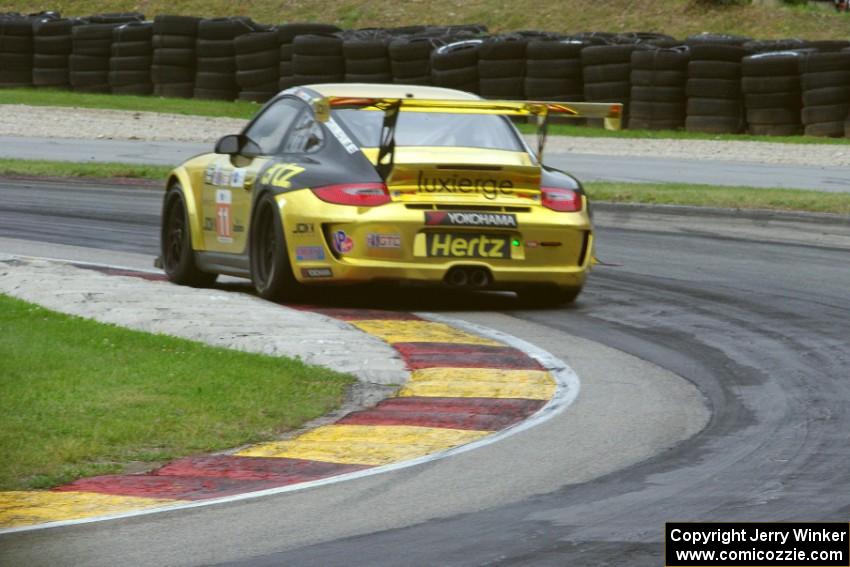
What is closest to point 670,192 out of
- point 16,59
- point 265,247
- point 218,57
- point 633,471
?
point 265,247

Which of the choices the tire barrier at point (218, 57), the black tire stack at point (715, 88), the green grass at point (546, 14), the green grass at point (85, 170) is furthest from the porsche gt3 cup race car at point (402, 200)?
the green grass at point (546, 14)

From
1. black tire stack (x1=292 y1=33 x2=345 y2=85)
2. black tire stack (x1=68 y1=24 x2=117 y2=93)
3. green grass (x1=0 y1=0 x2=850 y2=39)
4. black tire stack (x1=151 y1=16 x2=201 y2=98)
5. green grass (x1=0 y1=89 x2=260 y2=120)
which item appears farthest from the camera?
green grass (x1=0 y1=0 x2=850 y2=39)

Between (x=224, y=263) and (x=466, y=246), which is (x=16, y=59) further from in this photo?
(x=466, y=246)

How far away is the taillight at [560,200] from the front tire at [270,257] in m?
1.67

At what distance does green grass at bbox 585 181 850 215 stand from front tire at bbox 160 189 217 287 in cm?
653

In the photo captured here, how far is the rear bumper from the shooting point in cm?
1139

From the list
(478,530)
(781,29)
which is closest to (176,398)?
(478,530)

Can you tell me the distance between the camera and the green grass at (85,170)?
21375 millimetres

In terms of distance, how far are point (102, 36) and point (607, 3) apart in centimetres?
1987

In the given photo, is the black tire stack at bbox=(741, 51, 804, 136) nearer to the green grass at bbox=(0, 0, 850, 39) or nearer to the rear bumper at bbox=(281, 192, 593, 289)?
the rear bumper at bbox=(281, 192, 593, 289)

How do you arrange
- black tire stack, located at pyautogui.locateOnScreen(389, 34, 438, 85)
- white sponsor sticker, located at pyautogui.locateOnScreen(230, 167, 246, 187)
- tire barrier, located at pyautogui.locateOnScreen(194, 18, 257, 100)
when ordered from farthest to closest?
tire barrier, located at pyautogui.locateOnScreen(194, 18, 257, 100)
black tire stack, located at pyautogui.locateOnScreen(389, 34, 438, 85)
white sponsor sticker, located at pyautogui.locateOnScreen(230, 167, 246, 187)

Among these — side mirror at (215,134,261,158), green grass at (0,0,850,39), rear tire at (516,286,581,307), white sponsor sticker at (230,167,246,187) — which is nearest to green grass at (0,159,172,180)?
side mirror at (215,134,261,158)

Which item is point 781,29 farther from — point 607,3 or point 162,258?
point 162,258

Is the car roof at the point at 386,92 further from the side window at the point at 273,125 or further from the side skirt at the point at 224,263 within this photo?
the side skirt at the point at 224,263
